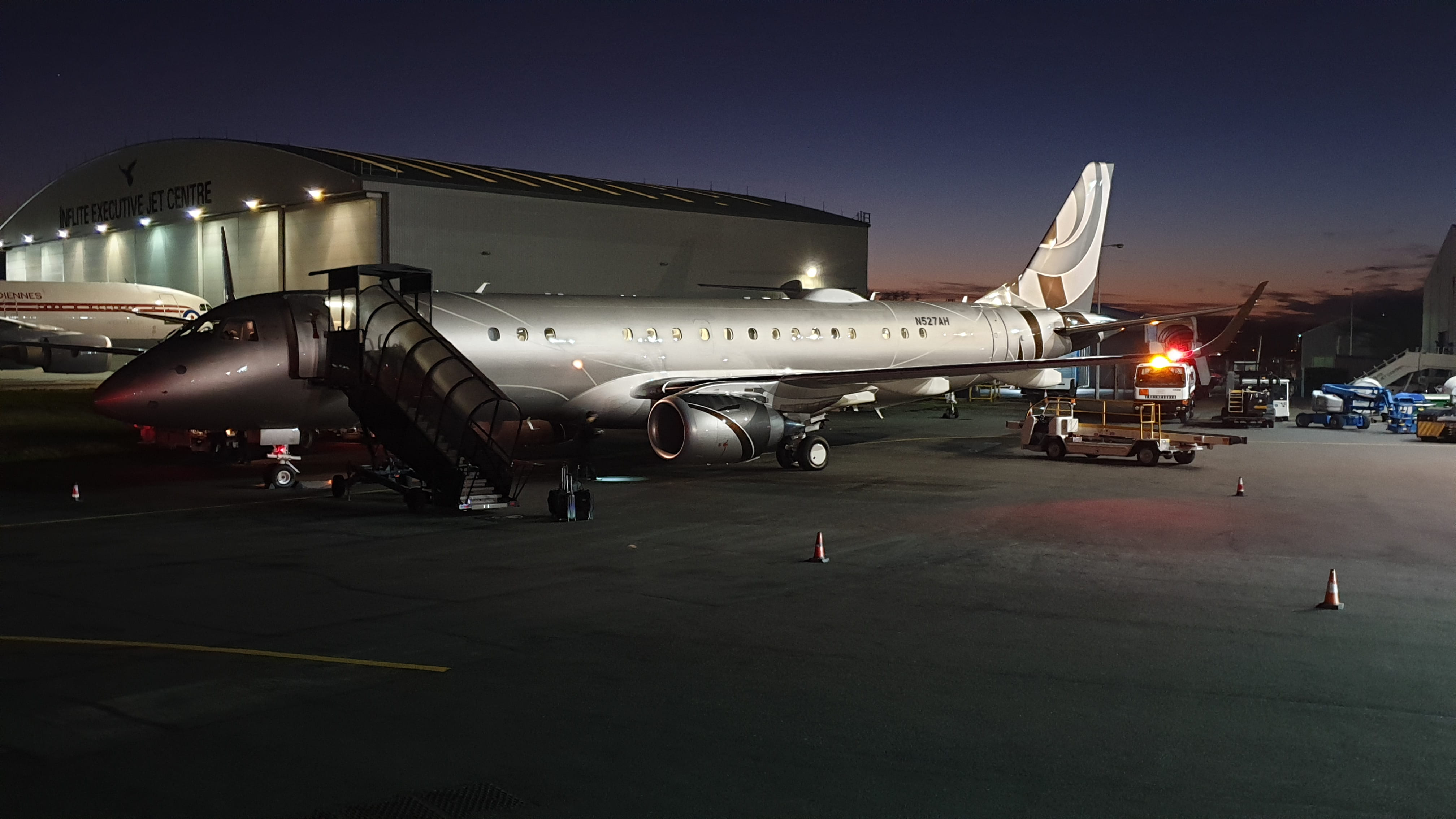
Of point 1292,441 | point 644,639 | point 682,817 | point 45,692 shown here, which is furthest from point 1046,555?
point 1292,441

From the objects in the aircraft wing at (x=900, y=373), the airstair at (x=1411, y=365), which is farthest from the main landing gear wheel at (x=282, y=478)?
the airstair at (x=1411, y=365)

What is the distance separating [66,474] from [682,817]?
69.6ft

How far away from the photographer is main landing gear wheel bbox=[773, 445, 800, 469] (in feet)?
76.9

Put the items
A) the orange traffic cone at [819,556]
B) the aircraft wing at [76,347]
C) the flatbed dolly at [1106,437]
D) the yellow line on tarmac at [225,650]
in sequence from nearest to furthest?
the yellow line on tarmac at [225,650]
the orange traffic cone at [819,556]
the flatbed dolly at [1106,437]
the aircraft wing at [76,347]

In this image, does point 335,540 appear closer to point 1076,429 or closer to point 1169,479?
point 1169,479

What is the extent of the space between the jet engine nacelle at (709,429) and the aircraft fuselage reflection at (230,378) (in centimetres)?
574

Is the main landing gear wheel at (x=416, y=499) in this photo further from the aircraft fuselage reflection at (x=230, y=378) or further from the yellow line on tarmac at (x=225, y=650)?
the yellow line on tarmac at (x=225, y=650)

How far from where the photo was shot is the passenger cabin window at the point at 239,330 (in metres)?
18.9

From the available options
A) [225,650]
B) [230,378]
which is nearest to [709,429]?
[230,378]

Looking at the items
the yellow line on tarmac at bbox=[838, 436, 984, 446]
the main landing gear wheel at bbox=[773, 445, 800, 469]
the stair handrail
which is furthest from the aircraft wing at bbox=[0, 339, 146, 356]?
the yellow line on tarmac at bbox=[838, 436, 984, 446]

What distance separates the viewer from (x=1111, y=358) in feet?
77.2

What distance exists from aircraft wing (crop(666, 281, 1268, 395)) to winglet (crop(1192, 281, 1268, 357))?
0.6 inches

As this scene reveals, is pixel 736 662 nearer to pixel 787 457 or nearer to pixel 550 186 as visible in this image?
pixel 787 457

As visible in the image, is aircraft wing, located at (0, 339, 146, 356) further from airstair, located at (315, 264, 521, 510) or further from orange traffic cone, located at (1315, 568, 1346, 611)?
orange traffic cone, located at (1315, 568, 1346, 611)
